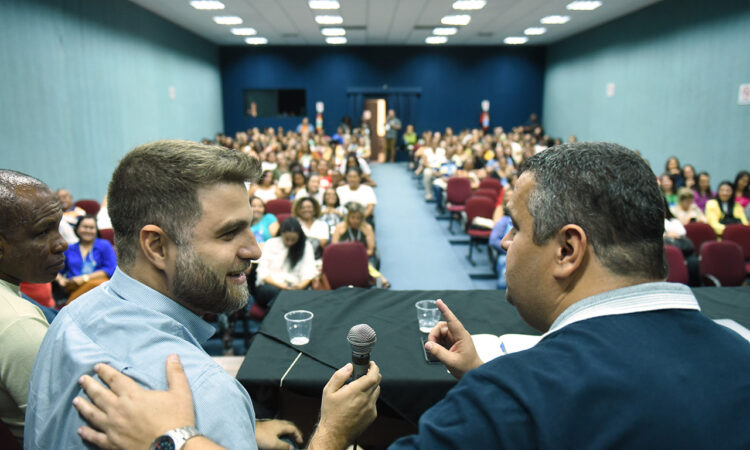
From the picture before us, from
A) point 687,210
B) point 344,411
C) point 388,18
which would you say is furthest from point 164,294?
point 388,18

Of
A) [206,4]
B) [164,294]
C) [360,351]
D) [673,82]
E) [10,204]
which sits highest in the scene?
[206,4]

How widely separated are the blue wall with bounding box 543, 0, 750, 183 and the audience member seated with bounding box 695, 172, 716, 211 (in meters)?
1.31

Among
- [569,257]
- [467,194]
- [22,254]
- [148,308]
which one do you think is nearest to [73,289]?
[22,254]

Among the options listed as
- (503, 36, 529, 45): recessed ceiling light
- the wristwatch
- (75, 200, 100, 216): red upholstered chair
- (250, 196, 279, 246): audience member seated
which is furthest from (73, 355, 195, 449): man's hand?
(503, 36, 529, 45): recessed ceiling light

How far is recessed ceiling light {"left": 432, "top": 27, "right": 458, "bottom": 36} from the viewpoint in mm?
12391

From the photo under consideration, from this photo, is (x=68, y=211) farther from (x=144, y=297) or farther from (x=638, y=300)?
(x=638, y=300)

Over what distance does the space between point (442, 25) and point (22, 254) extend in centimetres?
1182

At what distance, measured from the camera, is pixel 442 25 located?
11.9m

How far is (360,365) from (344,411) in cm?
19

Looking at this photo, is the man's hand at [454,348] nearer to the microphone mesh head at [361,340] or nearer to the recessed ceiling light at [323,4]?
the microphone mesh head at [361,340]

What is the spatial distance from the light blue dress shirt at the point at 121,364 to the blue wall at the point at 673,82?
892 cm

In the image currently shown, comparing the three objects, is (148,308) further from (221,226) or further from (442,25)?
(442,25)

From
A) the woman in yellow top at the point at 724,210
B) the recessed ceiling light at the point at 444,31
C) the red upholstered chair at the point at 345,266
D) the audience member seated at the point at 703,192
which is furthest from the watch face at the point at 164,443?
the recessed ceiling light at the point at 444,31

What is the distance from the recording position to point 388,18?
11.0m
